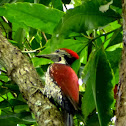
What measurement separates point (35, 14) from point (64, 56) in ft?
1.82

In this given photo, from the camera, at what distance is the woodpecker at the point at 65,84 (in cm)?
218

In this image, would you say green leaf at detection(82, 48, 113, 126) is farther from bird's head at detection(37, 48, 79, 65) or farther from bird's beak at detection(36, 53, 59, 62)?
bird's beak at detection(36, 53, 59, 62)

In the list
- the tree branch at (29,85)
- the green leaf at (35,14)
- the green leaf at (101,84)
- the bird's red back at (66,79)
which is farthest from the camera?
the bird's red back at (66,79)

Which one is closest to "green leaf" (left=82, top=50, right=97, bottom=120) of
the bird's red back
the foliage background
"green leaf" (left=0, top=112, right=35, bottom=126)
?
the foliage background

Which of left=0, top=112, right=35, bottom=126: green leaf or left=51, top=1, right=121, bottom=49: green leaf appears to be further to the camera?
left=0, top=112, right=35, bottom=126: green leaf

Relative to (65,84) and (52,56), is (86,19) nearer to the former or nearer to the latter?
(65,84)

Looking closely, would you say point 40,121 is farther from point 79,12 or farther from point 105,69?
point 79,12

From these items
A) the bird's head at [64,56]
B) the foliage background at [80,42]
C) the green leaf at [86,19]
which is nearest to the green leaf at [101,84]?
the foliage background at [80,42]

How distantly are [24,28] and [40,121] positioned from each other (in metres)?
0.91

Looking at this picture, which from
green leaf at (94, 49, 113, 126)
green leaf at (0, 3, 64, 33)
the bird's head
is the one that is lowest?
green leaf at (94, 49, 113, 126)

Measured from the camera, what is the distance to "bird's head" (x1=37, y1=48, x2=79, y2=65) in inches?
93.0

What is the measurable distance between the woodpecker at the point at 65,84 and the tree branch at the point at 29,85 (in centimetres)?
11

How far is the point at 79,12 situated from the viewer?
5.67 ft

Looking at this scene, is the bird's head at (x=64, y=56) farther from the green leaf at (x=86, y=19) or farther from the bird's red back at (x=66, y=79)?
the green leaf at (x=86, y=19)
